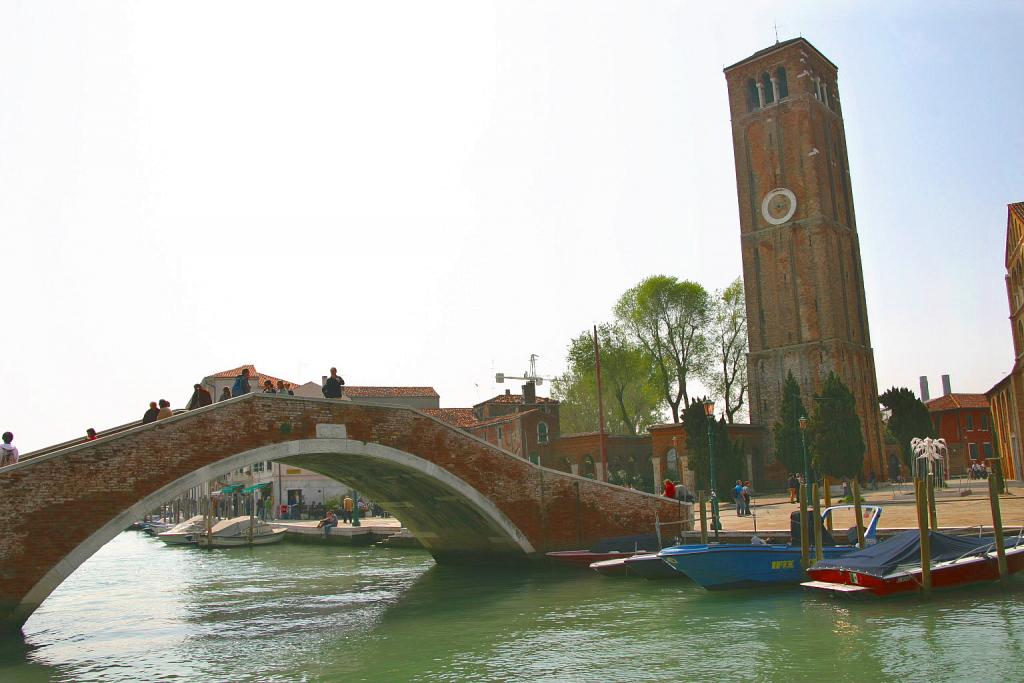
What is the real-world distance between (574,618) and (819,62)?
124ft

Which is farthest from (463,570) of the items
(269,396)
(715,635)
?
(715,635)

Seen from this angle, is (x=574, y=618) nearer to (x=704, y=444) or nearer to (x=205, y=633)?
(x=205, y=633)

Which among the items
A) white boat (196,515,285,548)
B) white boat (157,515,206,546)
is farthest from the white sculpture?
Answer: white boat (157,515,206,546)

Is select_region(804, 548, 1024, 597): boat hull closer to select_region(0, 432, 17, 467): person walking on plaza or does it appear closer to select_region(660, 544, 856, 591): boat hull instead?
select_region(660, 544, 856, 591): boat hull

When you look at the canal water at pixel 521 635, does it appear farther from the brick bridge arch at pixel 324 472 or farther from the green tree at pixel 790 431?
the green tree at pixel 790 431

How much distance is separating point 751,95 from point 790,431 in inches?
679

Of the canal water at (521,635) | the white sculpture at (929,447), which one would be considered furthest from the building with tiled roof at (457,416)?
the canal water at (521,635)

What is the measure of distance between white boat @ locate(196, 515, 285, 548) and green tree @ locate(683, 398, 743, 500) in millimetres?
16659

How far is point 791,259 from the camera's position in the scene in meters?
41.4

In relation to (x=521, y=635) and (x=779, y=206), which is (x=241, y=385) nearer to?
(x=521, y=635)

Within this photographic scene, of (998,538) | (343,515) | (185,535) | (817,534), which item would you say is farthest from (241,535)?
(998,538)

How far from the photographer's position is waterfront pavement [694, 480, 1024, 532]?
18375 millimetres

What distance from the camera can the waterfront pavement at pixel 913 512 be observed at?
18.4 m

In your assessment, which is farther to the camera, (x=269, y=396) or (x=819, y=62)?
(x=819, y=62)
